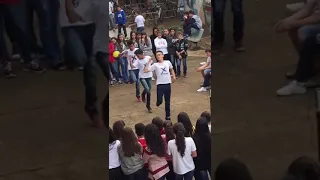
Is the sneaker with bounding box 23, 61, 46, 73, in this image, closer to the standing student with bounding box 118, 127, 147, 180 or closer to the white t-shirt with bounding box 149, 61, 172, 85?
the standing student with bounding box 118, 127, 147, 180

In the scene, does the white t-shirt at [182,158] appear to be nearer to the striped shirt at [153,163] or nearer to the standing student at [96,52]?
the striped shirt at [153,163]

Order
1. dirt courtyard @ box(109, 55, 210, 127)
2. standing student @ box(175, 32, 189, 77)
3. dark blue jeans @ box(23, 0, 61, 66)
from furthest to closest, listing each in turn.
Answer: standing student @ box(175, 32, 189, 77)
dirt courtyard @ box(109, 55, 210, 127)
dark blue jeans @ box(23, 0, 61, 66)

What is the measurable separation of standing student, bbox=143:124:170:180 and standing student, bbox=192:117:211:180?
260 millimetres

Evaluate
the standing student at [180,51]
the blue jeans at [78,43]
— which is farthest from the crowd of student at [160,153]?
the standing student at [180,51]

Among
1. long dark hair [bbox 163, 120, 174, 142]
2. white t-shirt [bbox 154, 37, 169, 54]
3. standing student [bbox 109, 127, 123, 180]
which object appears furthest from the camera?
white t-shirt [bbox 154, 37, 169, 54]

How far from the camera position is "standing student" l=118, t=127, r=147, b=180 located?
366cm

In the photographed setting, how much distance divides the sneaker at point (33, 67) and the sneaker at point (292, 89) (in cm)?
88

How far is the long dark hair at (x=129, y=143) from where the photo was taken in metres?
3.65

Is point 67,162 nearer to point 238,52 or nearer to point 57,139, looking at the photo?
point 57,139

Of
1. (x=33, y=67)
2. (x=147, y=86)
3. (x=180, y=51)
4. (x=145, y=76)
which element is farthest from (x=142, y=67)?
(x=33, y=67)

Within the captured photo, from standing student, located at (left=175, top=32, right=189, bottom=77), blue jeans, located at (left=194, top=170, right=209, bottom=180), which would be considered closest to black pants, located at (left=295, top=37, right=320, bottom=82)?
blue jeans, located at (left=194, top=170, right=209, bottom=180)

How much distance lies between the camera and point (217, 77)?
6.54 ft

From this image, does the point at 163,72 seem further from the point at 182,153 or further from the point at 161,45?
the point at 182,153

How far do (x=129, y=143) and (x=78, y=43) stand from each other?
72.9 inches
